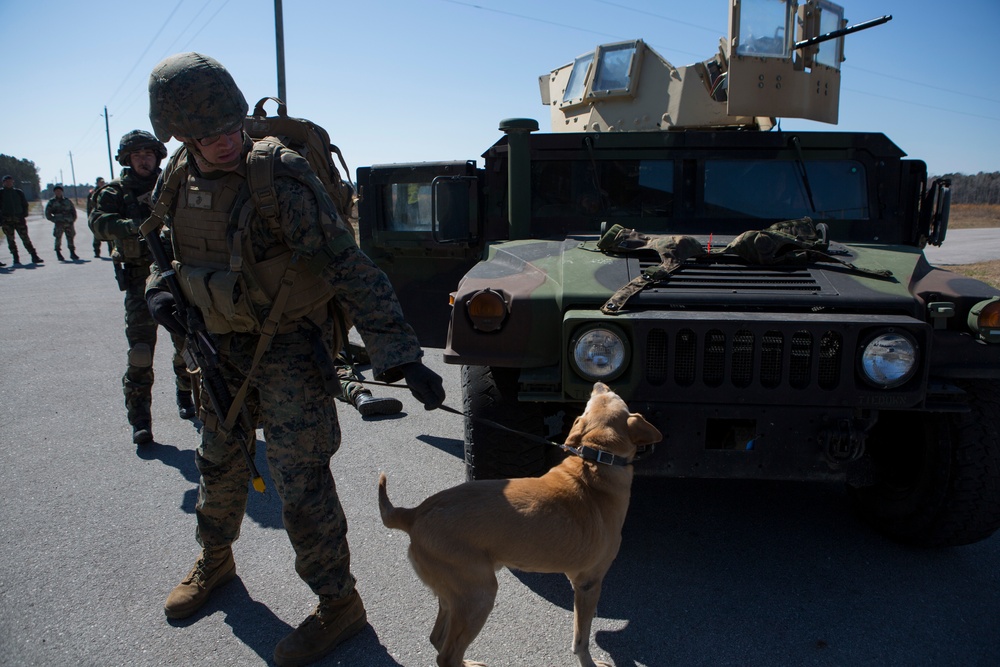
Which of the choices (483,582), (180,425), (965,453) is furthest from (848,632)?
(180,425)

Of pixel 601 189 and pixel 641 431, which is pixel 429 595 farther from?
pixel 601 189

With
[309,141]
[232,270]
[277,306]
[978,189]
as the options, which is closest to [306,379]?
[277,306]

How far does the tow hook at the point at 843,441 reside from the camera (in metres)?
2.65

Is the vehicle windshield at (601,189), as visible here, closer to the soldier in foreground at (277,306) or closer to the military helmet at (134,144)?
the soldier in foreground at (277,306)

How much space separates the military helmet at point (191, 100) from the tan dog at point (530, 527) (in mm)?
1247

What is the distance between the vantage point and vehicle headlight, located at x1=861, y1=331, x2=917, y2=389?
261cm

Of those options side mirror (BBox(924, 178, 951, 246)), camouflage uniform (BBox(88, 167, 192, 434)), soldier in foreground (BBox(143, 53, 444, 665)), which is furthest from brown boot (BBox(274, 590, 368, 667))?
side mirror (BBox(924, 178, 951, 246))

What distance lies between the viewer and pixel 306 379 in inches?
98.7

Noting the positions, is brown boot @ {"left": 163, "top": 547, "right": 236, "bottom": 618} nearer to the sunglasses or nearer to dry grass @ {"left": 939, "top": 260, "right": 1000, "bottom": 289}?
the sunglasses

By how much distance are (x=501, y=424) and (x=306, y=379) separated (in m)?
0.87

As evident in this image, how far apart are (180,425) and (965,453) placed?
4.28 meters

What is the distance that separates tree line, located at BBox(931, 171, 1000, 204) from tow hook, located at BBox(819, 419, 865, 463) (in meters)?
40.8

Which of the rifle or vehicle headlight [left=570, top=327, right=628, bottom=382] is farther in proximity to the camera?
vehicle headlight [left=570, top=327, right=628, bottom=382]

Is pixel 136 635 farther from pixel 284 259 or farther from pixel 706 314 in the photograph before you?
pixel 706 314
